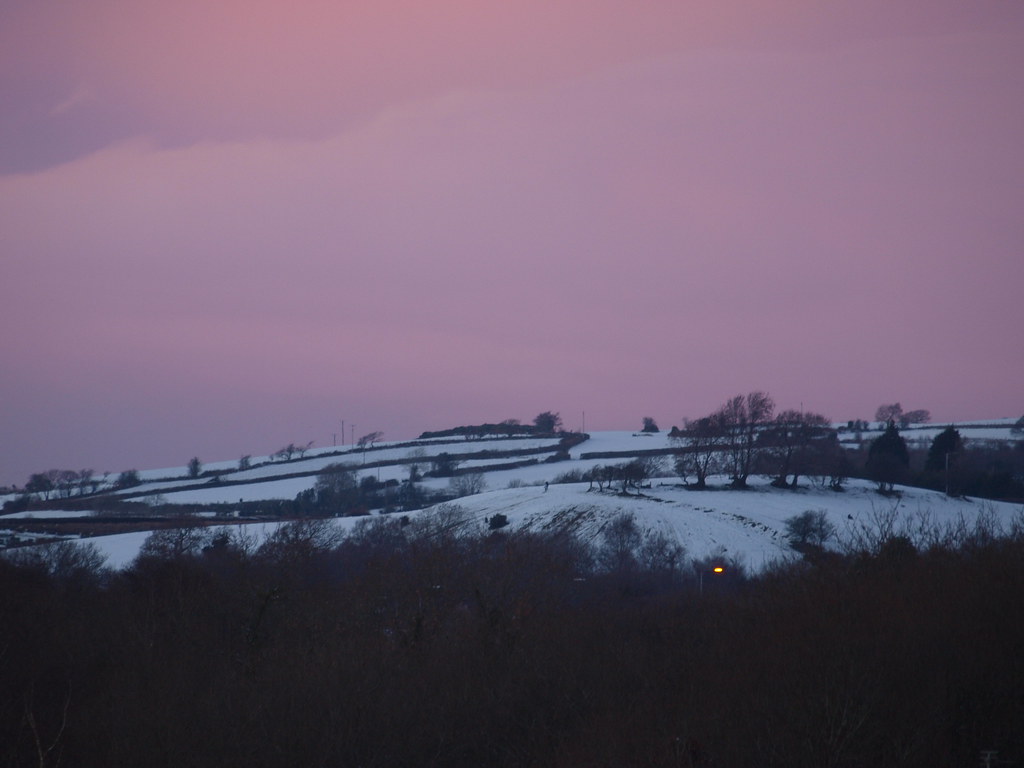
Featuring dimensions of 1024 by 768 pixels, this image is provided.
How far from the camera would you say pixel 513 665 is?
2225cm

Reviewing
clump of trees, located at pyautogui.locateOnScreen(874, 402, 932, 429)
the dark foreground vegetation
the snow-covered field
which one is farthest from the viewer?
clump of trees, located at pyautogui.locateOnScreen(874, 402, 932, 429)

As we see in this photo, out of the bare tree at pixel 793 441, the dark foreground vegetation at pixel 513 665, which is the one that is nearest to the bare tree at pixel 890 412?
the bare tree at pixel 793 441

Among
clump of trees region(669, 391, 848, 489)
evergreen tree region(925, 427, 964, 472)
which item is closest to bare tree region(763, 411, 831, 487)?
clump of trees region(669, 391, 848, 489)

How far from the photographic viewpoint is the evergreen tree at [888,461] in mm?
78500

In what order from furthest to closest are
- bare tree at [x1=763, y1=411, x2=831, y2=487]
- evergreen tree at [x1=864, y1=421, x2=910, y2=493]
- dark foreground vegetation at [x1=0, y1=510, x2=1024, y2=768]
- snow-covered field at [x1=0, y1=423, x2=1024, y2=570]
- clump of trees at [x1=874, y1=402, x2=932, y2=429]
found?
clump of trees at [x1=874, y1=402, x2=932, y2=429], bare tree at [x1=763, y1=411, x2=831, y2=487], evergreen tree at [x1=864, y1=421, x2=910, y2=493], snow-covered field at [x1=0, y1=423, x2=1024, y2=570], dark foreground vegetation at [x1=0, y1=510, x2=1024, y2=768]

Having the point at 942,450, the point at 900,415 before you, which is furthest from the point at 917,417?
the point at 942,450

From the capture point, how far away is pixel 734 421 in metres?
96.8

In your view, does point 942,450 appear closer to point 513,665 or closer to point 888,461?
point 888,461

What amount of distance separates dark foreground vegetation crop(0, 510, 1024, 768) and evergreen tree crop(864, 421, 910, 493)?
51.8 m

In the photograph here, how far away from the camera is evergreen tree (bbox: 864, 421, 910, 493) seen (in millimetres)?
78500

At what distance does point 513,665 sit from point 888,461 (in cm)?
7240

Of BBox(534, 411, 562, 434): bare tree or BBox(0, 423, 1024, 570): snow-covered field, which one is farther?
BBox(534, 411, 562, 434): bare tree

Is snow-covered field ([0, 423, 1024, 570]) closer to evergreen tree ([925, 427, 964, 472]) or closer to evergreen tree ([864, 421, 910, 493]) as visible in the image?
evergreen tree ([864, 421, 910, 493])

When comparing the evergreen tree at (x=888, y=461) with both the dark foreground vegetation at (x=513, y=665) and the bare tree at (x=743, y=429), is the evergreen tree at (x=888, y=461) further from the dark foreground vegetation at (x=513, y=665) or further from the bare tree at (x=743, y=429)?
the dark foreground vegetation at (x=513, y=665)
